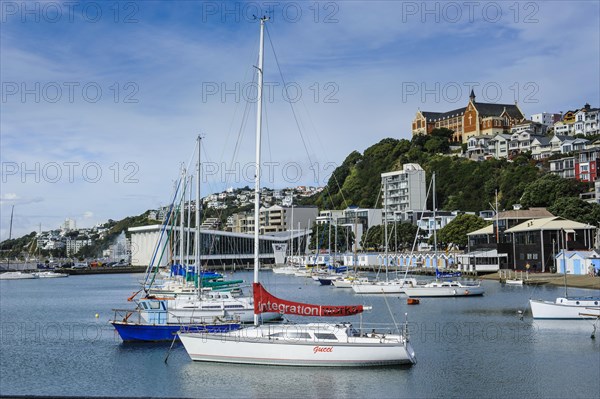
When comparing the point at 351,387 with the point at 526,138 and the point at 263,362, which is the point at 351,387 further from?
the point at 526,138

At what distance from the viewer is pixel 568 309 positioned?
152 feet

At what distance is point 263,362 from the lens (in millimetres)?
29906

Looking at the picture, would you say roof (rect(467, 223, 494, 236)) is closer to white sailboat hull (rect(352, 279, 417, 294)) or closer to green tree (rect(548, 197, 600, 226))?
green tree (rect(548, 197, 600, 226))

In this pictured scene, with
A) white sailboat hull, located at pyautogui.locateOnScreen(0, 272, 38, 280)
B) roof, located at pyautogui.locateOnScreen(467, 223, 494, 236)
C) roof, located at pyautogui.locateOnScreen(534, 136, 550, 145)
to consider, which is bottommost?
white sailboat hull, located at pyautogui.locateOnScreen(0, 272, 38, 280)

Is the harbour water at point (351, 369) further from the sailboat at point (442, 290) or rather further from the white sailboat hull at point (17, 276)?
the white sailboat hull at point (17, 276)

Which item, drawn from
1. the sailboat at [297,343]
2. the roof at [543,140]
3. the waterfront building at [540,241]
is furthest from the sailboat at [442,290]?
the roof at [543,140]

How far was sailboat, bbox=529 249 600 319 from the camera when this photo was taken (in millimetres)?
45125

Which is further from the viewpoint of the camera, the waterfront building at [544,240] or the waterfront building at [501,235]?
the waterfront building at [501,235]

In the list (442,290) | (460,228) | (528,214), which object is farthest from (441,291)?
(460,228)

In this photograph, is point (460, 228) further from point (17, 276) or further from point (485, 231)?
point (17, 276)

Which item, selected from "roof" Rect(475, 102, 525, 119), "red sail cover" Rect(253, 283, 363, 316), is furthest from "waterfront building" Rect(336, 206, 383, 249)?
"red sail cover" Rect(253, 283, 363, 316)

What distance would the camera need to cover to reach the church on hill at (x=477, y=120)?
18050 centimetres

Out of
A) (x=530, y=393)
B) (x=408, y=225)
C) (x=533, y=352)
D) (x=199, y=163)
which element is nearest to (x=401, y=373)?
(x=530, y=393)

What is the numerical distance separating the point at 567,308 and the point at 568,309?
9 centimetres
